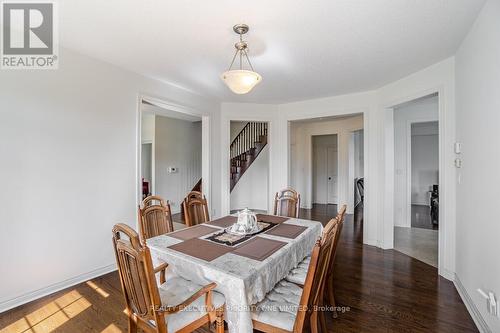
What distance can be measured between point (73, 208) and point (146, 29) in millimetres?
2017

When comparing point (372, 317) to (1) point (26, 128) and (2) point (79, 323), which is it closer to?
(2) point (79, 323)

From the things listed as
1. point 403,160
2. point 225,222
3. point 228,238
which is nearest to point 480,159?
point 228,238

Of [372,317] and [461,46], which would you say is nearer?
[372,317]

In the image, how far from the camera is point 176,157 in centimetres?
637

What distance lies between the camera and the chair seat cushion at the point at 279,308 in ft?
4.60

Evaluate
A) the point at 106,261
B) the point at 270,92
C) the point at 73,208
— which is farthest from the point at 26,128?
the point at 270,92

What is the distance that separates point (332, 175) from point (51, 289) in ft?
24.2

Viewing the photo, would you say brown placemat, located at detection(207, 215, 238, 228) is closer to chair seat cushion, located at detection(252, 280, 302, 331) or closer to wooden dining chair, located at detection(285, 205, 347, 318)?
wooden dining chair, located at detection(285, 205, 347, 318)

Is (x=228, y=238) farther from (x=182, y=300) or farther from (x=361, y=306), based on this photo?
(x=361, y=306)

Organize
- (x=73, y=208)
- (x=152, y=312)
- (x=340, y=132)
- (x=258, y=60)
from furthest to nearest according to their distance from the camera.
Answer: (x=340, y=132), (x=258, y=60), (x=73, y=208), (x=152, y=312)

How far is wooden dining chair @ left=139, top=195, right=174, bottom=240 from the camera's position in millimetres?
2229

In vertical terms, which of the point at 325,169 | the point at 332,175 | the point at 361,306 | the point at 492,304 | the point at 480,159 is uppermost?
the point at 480,159

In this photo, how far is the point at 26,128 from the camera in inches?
89.4

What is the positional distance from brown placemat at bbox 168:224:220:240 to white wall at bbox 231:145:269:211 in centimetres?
478
